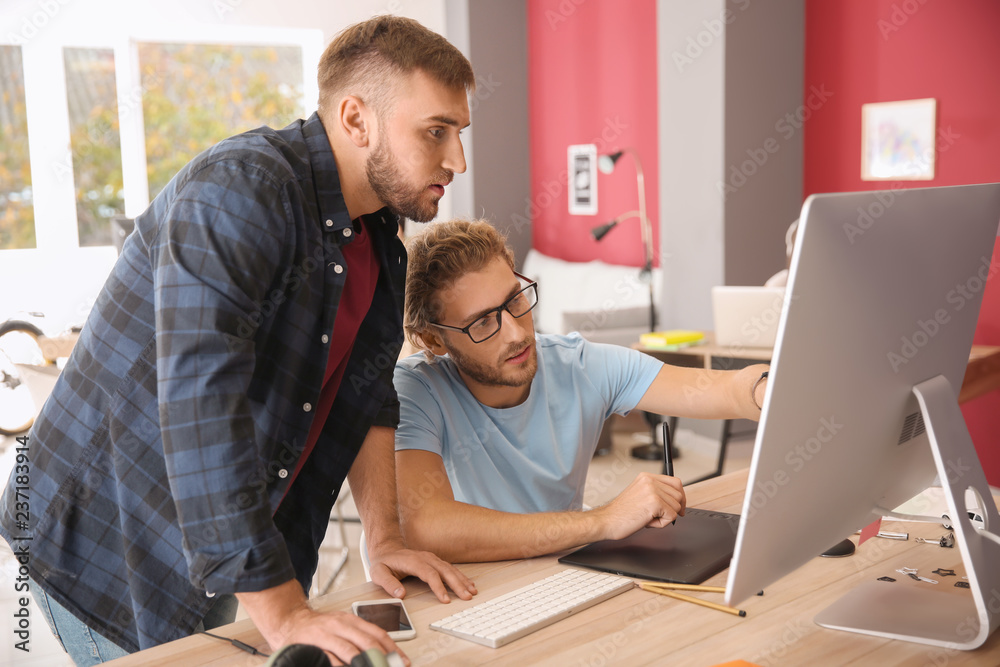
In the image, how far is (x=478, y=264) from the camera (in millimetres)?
1604

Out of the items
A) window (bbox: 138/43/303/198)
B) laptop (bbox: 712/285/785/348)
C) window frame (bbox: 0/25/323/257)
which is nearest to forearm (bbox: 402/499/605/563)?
laptop (bbox: 712/285/785/348)

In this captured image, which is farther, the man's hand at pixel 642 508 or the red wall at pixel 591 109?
the red wall at pixel 591 109

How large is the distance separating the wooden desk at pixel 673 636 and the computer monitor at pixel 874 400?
4cm

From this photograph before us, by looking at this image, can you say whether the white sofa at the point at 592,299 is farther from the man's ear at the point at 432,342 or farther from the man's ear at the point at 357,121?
the man's ear at the point at 357,121

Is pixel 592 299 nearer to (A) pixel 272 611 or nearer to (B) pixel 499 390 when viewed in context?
(B) pixel 499 390

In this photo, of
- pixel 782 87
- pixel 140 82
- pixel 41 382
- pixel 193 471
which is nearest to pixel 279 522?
pixel 193 471

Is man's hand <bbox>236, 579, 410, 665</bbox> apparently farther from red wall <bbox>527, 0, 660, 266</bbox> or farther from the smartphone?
red wall <bbox>527, 0, 660, 266</bbox>

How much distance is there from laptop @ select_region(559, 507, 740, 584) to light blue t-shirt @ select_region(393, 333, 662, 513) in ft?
0.99

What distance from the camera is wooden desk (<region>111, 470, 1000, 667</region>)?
1.00 meters

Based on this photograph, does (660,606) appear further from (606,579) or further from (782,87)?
(782,87)

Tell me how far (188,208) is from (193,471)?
12.3 inches

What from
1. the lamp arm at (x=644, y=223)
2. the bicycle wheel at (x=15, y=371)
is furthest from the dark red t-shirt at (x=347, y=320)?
the lamp arm at (x=644, y=223)

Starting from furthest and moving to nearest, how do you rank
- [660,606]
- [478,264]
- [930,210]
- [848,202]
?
[478,264]
[660,606]
[930,210]
[848,202]

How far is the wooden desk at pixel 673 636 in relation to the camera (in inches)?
39.2
